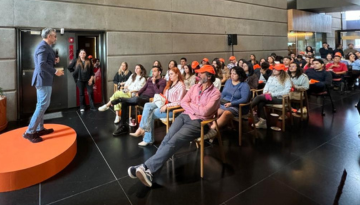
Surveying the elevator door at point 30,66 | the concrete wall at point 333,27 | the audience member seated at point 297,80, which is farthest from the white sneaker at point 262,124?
the concrete wall at point 333,27

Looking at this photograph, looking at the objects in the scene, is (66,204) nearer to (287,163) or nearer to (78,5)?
(287,163)

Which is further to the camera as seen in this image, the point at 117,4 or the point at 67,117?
the point at 117,4

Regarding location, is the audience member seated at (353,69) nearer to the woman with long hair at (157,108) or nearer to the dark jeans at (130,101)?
the woman with long hair at (157,108)

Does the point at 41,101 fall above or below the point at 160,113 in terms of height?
above

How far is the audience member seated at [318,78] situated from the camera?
16.7 ft

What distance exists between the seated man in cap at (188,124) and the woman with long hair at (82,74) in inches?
138

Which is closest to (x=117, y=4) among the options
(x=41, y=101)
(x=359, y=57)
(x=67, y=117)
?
(x=67, y=117)

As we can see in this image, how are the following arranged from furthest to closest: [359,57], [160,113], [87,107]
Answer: [359,57] → [87,107] → [160,113]

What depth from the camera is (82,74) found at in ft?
17.9

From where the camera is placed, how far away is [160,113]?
3.39 m

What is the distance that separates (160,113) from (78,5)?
4076 millimetres

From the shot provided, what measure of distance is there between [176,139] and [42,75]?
6.73 ft

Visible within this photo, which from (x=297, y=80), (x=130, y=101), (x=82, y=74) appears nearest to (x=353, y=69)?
(x=297, y=80)

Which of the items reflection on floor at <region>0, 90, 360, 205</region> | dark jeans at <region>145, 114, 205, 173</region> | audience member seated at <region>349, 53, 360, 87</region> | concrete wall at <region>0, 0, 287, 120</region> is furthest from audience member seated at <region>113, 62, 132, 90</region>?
audience member seated at <region>349, 53, 360, 87</region>
